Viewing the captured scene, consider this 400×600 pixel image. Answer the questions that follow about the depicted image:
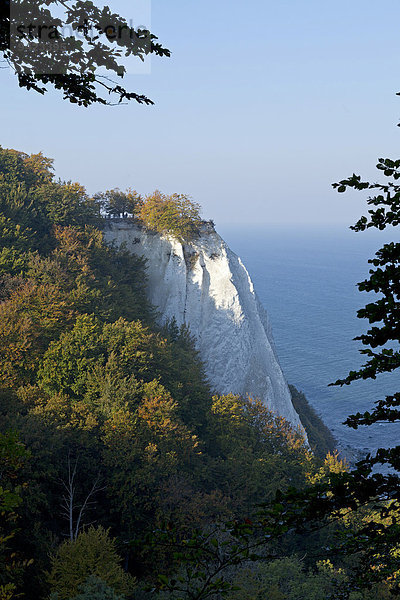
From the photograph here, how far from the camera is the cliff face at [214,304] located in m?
51.7

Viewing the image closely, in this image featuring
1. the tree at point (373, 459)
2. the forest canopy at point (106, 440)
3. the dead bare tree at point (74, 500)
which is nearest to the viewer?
the tree at point (373, 459)

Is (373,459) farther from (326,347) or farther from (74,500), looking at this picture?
(326,347)

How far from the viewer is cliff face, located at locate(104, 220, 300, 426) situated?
51719mm

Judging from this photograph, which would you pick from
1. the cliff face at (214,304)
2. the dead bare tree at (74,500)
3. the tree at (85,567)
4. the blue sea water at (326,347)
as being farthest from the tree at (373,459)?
the blue sea water at (326,347)

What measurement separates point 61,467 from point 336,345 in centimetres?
9494

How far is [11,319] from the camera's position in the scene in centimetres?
3416

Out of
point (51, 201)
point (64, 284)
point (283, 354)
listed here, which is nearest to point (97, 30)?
point (64, 284)

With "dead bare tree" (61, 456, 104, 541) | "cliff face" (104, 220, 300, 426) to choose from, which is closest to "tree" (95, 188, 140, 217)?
"cliff face" (104, 220, 300, 426)

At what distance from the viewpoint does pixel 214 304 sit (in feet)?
174

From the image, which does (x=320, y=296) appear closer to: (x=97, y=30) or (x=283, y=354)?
(x=283, y=354)

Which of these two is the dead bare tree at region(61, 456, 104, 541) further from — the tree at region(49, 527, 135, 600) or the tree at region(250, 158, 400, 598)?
the tree at region(250, 158, 400, 598)

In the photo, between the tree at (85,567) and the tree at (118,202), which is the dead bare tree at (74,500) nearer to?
the tree at (85,567)

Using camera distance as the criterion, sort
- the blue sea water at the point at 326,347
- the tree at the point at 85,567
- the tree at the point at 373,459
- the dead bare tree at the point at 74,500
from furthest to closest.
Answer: the blue sea water at the point at 326,347
the dead bare tree at the point at 74,500
the tree at the point at 85,567
the tree at the point at 373,459

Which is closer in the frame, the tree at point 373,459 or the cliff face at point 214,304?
the tree at point 373,459
